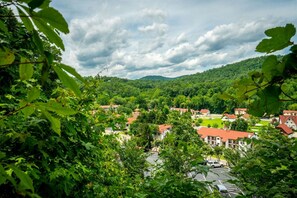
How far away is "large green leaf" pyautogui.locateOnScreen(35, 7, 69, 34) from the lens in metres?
0.50

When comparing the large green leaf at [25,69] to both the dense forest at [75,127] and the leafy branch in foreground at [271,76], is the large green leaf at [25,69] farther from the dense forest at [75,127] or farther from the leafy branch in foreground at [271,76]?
the leafy branch in foreground at [271,76]

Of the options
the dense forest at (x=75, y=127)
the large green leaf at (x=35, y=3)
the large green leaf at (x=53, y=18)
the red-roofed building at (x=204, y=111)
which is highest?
the large green leaf at (x=35, y=3)

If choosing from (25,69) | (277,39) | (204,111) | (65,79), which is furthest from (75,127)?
(204,111)

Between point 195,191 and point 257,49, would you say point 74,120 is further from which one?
point 257,49

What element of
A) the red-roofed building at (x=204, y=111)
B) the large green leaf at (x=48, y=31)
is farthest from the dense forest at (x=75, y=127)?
the red-roofed building at (x=204, y=111)

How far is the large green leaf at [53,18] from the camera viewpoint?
1.64ft

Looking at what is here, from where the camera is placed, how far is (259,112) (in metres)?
0.81

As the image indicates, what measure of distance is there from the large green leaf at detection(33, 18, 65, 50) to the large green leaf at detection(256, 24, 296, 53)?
0.53 meters

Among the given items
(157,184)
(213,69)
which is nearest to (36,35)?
(157,184)

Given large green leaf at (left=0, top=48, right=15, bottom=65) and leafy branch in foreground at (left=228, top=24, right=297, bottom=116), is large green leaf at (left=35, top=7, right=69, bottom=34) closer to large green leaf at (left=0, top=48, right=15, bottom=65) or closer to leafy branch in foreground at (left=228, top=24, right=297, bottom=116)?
large green leaf at (left=0, top=48, right=15, bottom=65)

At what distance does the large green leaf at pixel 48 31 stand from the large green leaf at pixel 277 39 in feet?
1.75

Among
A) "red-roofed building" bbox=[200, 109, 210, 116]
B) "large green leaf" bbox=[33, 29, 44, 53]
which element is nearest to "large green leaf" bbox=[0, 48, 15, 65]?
"large green leaf" bbox=[33, 29, 44, 53]

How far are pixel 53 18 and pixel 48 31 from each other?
0.12 ft

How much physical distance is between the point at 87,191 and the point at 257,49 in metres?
3.04
